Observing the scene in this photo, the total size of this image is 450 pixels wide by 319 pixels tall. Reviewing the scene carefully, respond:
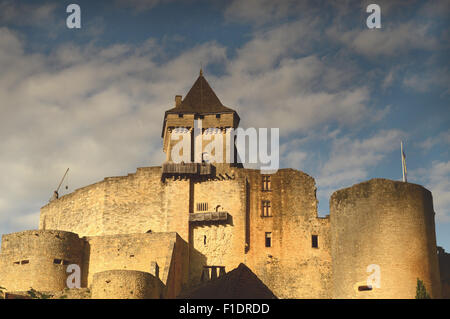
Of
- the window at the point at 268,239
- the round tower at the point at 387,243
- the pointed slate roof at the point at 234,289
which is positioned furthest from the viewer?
the window at the point at 268,239

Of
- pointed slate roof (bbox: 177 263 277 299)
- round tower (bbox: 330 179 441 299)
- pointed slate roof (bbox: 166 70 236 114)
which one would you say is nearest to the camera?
round tower (bbox: 330 179 441 299)

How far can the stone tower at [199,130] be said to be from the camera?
42.7 m

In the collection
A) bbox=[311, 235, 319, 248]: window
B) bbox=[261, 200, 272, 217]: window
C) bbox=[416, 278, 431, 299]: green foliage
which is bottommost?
bbox=[416, 278, 431, 299]: green foliage

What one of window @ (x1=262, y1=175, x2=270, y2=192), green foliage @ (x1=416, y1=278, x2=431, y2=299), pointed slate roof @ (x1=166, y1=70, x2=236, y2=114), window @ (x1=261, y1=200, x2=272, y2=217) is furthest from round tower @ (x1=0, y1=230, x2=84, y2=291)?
green foliage @ (x1=416, y1=278, x2=431, y2=299)

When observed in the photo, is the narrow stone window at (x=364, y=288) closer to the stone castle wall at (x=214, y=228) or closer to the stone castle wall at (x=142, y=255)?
the stone castle wall at (x=214, y=228)

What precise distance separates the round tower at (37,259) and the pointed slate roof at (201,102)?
40.9ft

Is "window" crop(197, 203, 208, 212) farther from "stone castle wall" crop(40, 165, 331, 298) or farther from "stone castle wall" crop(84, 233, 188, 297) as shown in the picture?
"stone castle wall" crop(84, 233, 188, 297)

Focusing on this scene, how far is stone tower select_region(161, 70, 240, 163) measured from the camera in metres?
42.7

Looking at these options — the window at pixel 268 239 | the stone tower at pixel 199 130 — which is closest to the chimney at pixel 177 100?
the stone tower at pixel 199 130

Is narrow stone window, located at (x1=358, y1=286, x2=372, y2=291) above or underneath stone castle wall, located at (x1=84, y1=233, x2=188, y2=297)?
underneath

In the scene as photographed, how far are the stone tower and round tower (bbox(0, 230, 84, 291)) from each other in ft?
29.9

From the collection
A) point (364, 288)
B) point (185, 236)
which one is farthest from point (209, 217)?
point (364, 288)
